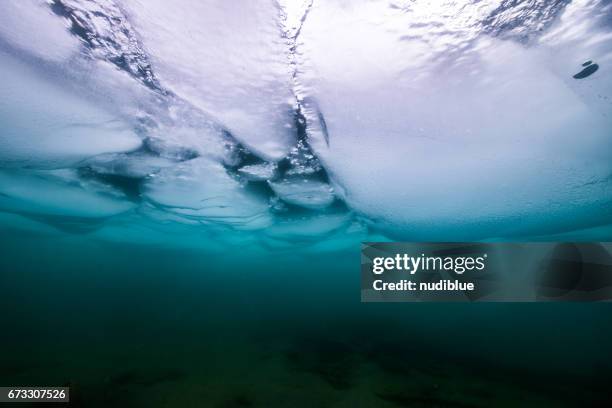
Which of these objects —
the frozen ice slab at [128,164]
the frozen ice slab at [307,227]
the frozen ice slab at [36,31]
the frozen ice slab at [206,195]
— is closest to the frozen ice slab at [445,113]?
the frozen ice slab at [36,31]

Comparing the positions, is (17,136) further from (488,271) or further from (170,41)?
(488,271)

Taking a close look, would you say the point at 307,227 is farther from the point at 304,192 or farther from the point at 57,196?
the point at 57,196

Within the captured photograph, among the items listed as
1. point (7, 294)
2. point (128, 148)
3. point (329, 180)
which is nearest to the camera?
point (128, 148)

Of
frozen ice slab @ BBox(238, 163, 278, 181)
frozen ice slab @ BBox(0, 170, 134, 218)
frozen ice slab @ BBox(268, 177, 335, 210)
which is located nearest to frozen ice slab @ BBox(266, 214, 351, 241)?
frozen ice slab @ BBox(268, 177, 335, 210)

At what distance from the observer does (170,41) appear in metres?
4.91

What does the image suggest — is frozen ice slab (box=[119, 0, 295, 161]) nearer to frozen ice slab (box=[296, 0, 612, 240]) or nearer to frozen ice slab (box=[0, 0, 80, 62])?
frozen ice slab (box=[296, 0, 612, 240])

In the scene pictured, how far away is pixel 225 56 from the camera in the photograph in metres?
5.21

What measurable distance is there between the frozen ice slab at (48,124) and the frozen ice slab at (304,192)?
5580mm

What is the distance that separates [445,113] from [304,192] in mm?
6948

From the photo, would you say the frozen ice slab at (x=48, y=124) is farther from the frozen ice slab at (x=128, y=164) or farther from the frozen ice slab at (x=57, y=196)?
the frozen ice slab at (x=57, y=196)

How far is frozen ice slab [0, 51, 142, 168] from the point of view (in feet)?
20.7

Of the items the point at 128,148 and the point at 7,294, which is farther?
the point at 7,294

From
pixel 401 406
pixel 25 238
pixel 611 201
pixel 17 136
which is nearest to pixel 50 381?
pixel 17 136

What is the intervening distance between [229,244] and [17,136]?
18.3m
